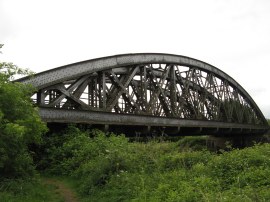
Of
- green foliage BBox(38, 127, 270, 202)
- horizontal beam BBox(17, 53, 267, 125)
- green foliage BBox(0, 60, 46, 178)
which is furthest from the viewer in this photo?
horizontal beam BBox(17, 53, 267, 125)

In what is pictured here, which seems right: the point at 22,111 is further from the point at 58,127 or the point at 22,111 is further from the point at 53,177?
the point at 58,127

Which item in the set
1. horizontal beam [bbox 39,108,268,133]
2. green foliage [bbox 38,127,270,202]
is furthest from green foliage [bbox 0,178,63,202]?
horizontal beam [bbox 39,108,268,133]

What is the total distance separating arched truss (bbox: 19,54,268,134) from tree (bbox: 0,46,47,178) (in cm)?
623

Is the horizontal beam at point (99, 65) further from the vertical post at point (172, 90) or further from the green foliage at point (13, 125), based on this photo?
the green foliage at point (13, 125)

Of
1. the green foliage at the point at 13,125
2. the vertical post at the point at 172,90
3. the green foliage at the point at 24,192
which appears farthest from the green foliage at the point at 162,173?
the vertical post at the point at 172,90

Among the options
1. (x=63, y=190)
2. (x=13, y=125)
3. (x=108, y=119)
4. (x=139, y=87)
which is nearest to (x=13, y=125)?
(x=13, y=125)

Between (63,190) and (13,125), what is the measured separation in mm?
A: 3269

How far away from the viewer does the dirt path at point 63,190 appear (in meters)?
11.0

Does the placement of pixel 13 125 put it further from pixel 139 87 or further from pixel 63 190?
pixel 139 87

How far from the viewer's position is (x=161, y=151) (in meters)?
14.3

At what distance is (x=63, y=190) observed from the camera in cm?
1193

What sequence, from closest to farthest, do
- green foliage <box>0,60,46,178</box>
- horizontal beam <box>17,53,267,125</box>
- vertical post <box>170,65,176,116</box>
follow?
green foliage <box>0,60,46,178</box>
horizontal beam <box>17,53,267,125</box>
vertical post <box>170,65,176,116</box>

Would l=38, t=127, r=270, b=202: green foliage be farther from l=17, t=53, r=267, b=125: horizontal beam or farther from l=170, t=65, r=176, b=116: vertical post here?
l=170, t=65, r=176, b=116: vertical post

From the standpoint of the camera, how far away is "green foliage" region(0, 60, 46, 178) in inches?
419
